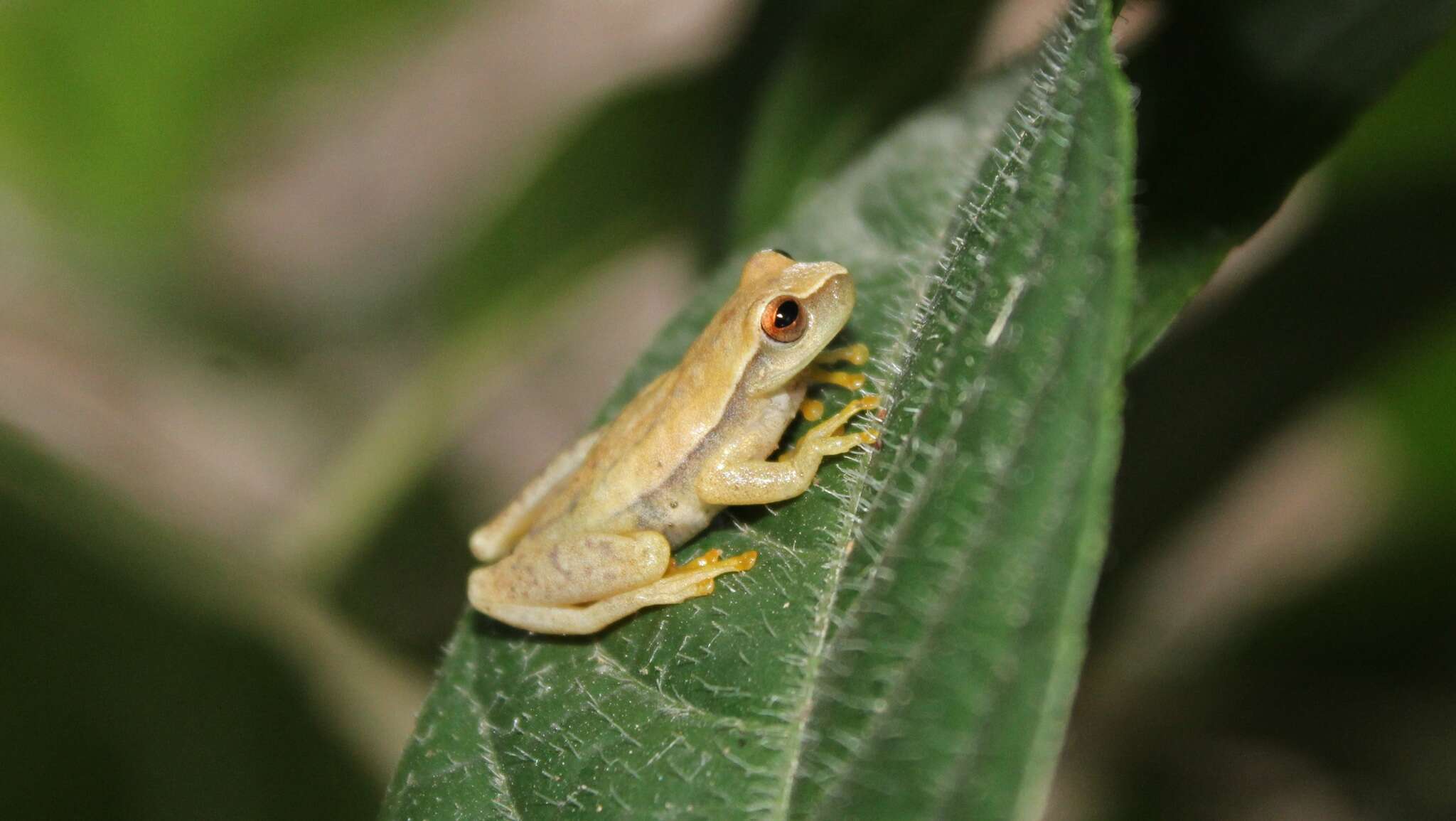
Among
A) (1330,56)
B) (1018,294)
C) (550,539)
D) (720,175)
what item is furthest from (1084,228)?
(720,175)

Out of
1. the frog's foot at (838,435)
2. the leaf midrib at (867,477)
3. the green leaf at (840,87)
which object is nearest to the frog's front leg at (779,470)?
the frog's foot at (838,435)

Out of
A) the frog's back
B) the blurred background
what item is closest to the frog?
the frog's back

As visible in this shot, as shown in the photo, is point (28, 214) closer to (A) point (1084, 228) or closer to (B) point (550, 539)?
(B) point (550, 539)

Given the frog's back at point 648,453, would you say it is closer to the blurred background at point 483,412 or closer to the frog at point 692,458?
the frog at point 692,458

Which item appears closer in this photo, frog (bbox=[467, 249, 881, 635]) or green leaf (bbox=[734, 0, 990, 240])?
frog (bbox=[467, 249, 881, 635])

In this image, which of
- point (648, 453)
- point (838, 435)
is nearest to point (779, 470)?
point (838, 435)

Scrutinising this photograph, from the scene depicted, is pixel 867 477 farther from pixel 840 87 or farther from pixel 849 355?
pixel 840 87

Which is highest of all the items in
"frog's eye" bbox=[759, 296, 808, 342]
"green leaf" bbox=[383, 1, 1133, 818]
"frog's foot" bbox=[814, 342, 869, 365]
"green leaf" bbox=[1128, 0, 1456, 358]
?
"green leaf" bbox=[1128, 0, 1456, 358]

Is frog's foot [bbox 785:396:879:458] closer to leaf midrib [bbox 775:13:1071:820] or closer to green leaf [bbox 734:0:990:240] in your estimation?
leaf midrib [bbox 775:13:1071:820]

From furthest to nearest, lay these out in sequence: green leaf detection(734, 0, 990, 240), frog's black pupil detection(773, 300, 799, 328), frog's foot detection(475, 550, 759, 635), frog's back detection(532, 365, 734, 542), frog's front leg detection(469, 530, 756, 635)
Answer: green leaf detection(734, 0, 990, 240)
frog's back detection(532, 365, 734, 542)
frog's black pupil detection(773, 300, 799, 328)
frog's front leg detection(469, 530, 756, 635)
frog's foot detection(475, 550, 759, 635)
